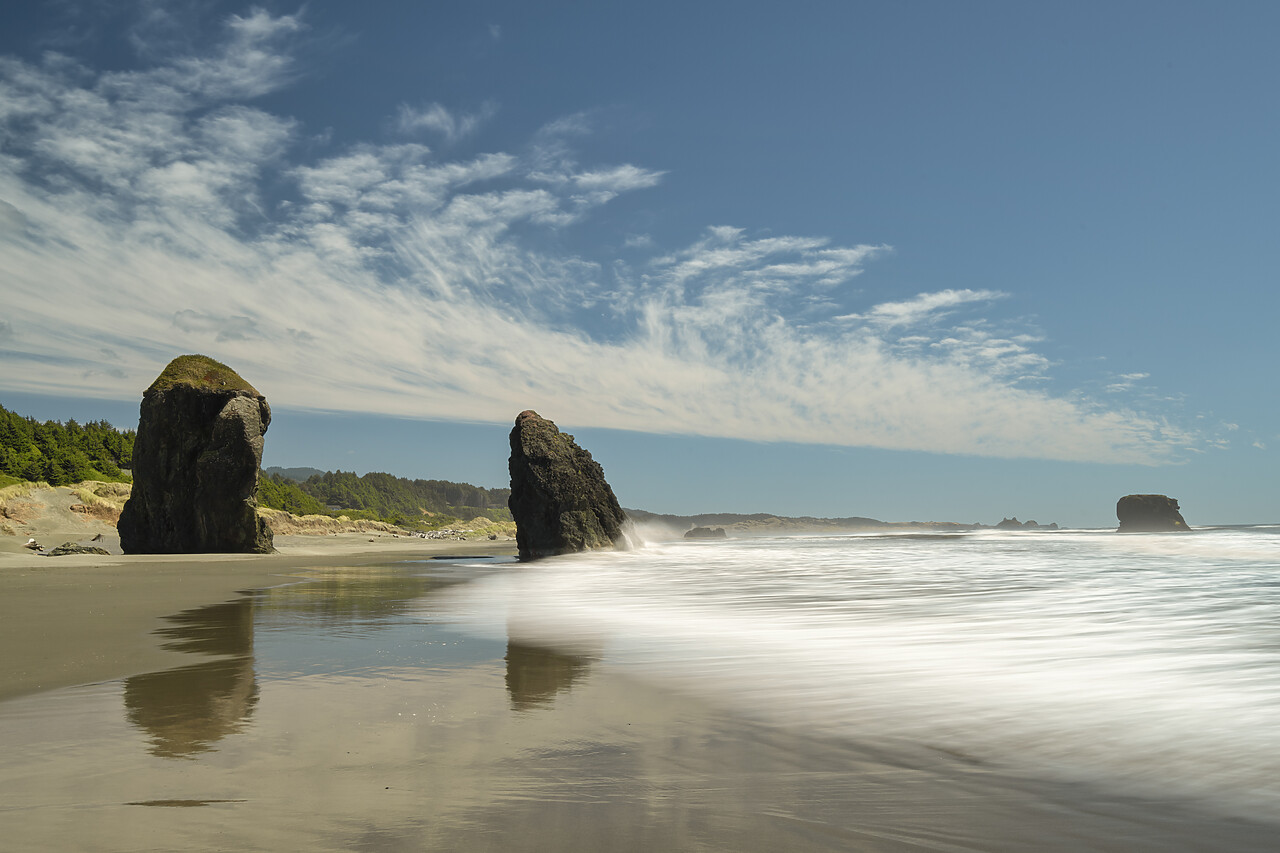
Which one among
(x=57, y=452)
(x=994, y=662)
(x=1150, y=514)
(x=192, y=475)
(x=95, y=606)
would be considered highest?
(x=57, y=452)

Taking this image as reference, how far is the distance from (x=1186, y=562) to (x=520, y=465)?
23808 mm

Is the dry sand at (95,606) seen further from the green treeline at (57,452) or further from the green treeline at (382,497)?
the green treeline at (382,497)

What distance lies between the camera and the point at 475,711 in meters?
4.48

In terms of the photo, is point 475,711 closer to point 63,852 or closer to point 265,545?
point 63,852

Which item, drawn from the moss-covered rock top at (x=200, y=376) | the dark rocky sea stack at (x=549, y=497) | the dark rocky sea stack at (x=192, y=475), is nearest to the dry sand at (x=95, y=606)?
the dark rocky sea stack at (x=192, y=475)

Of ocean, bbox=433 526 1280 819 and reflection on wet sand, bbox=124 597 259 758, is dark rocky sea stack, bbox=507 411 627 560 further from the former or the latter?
reflection on wet sand, bbox=124 597 259 758

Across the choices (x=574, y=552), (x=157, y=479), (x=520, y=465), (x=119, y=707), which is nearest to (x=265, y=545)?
(x=157, y=479)

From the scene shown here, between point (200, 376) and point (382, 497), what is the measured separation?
114m

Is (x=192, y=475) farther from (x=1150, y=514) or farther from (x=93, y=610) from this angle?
(x=1150, y=514)

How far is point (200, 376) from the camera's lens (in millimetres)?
30844

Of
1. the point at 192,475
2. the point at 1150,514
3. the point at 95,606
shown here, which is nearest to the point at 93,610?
the point at 95,606

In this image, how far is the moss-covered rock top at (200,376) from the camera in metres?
30.1

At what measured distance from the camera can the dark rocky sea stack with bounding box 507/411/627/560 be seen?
30.1 m

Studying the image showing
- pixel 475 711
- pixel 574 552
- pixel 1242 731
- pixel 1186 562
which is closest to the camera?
pixel 1242 731
